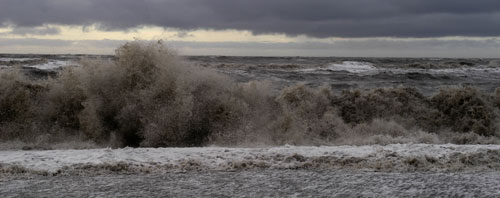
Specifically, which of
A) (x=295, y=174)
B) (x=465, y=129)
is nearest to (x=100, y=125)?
(x=295, y=174)

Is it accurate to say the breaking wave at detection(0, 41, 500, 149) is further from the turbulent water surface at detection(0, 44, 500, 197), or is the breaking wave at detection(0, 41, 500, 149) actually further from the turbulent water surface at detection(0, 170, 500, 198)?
the turbulent water surface at detection(0, 170, 500, 198)

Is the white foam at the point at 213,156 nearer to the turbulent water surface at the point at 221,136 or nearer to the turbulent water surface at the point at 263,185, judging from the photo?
the turbulent water surface at the point at 221,136

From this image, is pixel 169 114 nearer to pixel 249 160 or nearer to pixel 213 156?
pixel 213 156

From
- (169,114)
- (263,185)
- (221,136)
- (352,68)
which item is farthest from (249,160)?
(352,68)

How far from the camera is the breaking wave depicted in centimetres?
1200

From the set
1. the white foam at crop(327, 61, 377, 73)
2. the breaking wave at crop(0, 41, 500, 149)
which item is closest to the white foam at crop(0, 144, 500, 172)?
the breaking wave at crop(0, 41, 500, 149)

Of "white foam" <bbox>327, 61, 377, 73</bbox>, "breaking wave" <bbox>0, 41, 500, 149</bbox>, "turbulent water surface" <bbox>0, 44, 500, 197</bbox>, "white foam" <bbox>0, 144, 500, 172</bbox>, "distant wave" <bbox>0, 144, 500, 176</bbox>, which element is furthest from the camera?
"white foam" <bbox>327, 61, 377, 73</bbox>

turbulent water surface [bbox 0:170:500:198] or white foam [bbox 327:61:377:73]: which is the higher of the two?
white foam [bbox 327:61:377:73]

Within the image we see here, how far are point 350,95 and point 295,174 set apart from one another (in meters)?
10.3

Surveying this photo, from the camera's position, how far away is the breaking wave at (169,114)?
12.0m

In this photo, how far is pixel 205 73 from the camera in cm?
1423

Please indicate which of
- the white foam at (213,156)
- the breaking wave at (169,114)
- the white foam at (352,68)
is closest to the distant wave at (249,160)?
the white foam at (213,156)

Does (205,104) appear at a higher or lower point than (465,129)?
higher

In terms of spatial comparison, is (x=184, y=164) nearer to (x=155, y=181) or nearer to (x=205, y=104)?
(x=155, y=181)
